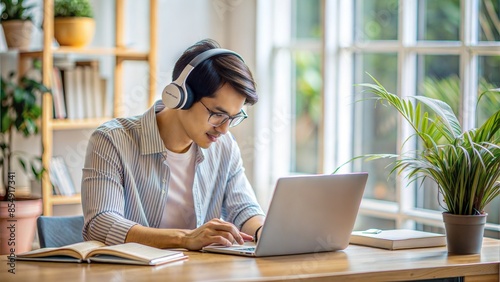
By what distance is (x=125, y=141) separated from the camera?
2535 mm

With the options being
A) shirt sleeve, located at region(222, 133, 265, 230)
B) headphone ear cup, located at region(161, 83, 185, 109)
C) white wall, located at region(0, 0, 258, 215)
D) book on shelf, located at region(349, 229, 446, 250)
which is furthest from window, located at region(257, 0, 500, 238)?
headphone ear cup, located at region(161, 83, 185, 109)

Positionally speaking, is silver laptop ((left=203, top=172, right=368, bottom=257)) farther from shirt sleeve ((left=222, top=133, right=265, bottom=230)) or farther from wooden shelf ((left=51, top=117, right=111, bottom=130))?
wooden shelf ((left=51, top=117, right=111, bottom=130))

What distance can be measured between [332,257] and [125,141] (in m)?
0.76

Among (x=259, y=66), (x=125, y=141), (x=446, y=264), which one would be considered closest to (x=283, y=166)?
(x=259, y=66)

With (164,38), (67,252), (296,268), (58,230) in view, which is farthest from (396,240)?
(164,38)

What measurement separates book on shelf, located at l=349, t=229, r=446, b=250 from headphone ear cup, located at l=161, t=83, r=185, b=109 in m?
0.67

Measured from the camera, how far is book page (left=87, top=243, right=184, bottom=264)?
6.73 ft

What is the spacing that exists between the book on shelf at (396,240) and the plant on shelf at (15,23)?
221cm

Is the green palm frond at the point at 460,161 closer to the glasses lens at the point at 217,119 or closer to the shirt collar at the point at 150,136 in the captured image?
the glasses lens at the point at 217,119

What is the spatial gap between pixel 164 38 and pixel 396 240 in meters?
2.69

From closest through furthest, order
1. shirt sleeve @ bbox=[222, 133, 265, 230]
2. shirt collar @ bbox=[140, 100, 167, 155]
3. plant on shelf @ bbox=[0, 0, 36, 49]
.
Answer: shirt collar @ bbox=[140, 100, 167, 155], shirt sleeve @ bbox=[222, 133, 265, 230], plant on shelf @ bbox=[0, 0, 36, 49]

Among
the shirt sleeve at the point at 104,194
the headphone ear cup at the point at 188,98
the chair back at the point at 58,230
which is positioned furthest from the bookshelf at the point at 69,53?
the headphone ear cup at the point at 188,98

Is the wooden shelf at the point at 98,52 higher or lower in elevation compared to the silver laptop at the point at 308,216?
higher

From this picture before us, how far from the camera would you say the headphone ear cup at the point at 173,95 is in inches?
94.9
